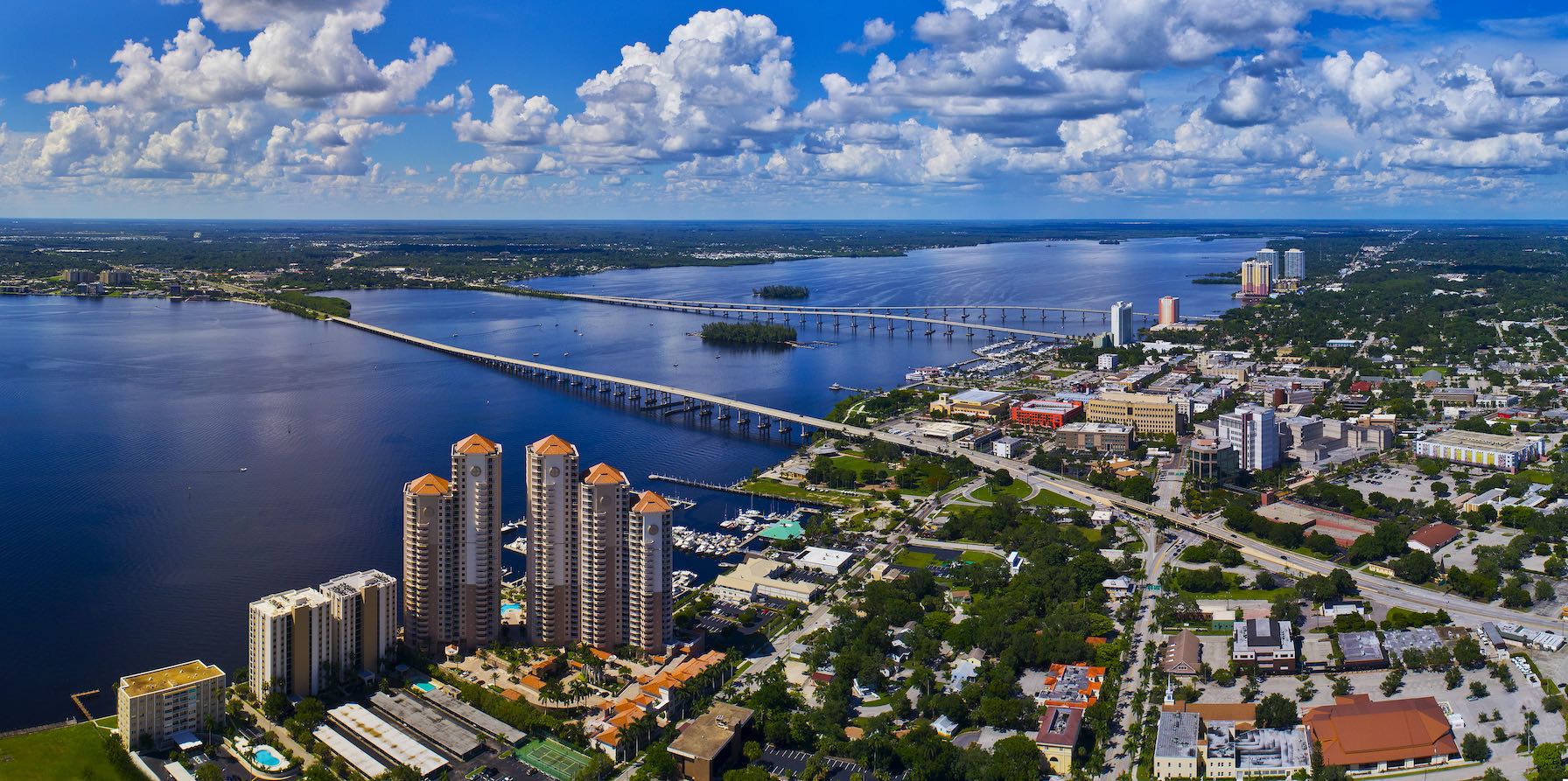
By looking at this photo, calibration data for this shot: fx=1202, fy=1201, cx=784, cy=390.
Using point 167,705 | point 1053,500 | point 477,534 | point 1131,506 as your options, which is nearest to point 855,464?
point 1053,500

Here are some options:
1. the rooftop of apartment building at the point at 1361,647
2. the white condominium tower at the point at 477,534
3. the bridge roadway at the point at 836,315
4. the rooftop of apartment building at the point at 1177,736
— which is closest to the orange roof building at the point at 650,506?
the white condominium tower at the point at 477,534

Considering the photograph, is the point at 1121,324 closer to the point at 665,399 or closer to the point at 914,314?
the point at 914,314

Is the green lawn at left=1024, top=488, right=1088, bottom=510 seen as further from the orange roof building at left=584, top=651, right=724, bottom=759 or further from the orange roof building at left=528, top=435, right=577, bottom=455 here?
the orange roof building at left=528, top=435, right=577, bottom=455

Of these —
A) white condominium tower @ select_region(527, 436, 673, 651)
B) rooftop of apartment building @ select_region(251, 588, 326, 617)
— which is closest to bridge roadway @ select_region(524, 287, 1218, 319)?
white condominium tower @ select_region(527, 436, 673, 651)

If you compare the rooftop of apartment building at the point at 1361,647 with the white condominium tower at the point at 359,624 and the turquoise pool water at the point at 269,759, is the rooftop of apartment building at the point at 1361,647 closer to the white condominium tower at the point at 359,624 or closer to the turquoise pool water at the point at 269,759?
the white condominium tower at the point at 359,624

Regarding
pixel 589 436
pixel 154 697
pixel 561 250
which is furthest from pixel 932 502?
pixel 561 250

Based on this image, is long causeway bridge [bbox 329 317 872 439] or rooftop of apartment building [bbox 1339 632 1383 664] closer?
rooftop of apartment building [bbox 1339 632 1383 664]
